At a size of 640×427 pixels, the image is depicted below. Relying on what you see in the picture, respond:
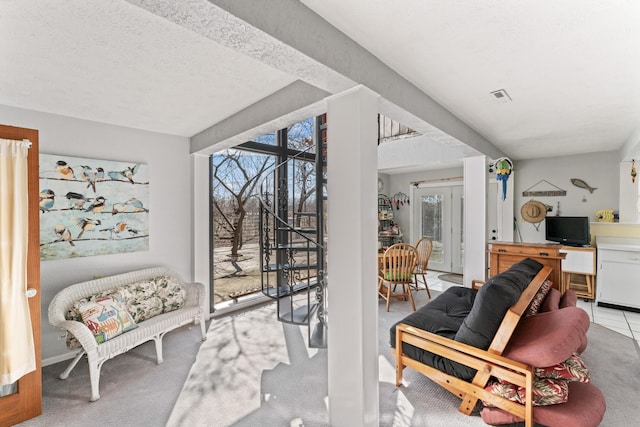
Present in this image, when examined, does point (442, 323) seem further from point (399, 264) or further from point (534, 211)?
point (534, 211)

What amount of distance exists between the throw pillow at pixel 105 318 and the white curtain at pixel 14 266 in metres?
0.36

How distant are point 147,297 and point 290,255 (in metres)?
1.52

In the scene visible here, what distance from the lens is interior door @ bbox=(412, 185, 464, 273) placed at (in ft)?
19.1

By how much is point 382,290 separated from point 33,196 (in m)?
4.13

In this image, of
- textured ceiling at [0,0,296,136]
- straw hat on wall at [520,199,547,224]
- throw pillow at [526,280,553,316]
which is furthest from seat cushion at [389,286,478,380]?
straw hat on wall at [520,199,547,224]

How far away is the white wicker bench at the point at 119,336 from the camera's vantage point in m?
2.10

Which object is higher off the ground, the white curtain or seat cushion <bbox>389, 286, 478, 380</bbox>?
the white curtain

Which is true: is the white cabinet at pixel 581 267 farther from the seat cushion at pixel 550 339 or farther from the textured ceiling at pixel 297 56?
the seat cushion at pixel 550 339

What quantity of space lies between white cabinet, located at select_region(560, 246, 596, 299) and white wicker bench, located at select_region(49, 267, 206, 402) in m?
5.16

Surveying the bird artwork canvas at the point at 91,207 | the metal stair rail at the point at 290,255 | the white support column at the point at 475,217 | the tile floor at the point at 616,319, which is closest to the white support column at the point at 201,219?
the bird artwork canvas at the point at 91,207

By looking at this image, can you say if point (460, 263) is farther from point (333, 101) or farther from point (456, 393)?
point (333, 101)

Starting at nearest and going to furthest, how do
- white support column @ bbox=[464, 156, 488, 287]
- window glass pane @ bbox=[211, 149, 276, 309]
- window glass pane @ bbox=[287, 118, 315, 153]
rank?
white support column @ bbox=[464, 156, 488, 287] < window glass pane @ bbox=[211, 149, 276, 309] < window glass pane @ bbox=[287, 118, 315, 153]

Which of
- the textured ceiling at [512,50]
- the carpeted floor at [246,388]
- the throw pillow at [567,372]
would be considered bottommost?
the carpeted floor at [246,388]

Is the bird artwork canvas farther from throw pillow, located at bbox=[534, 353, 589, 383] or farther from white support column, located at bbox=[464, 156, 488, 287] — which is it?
white support column, located at bbox=[464, 156, 488, 287]
